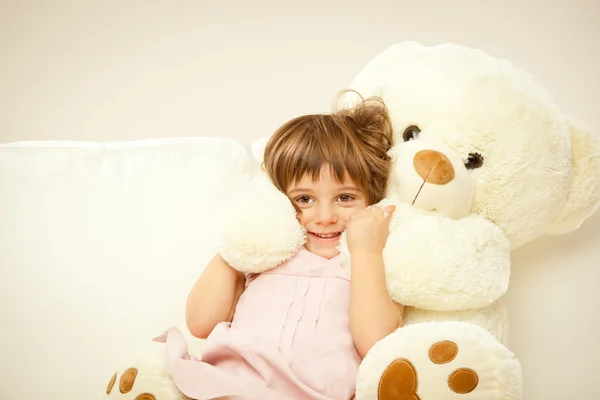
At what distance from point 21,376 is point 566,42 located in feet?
4.49

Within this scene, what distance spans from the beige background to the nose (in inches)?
23.0

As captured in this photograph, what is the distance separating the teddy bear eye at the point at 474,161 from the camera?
1.00m

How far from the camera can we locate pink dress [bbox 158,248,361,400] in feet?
2.99

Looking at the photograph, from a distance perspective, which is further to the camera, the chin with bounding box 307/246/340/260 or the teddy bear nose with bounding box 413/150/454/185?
the chin with bounding box 307/246/340/260

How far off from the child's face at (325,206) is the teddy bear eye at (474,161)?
18 centimetres

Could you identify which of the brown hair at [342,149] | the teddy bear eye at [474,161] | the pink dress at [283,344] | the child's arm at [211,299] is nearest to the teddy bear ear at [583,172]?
the teddy bear eye at [474,161]

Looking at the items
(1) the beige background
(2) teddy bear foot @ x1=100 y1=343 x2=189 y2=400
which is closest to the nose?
(2) teddy bear foot @ x1=100 y1=343 x2=189 y2=400

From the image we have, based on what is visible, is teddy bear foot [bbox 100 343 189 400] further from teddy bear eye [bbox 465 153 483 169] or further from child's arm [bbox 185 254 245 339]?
teddy bear eye [bbox 465 153 483 169]

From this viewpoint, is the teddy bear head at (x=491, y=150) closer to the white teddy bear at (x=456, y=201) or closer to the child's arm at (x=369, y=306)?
the white teddy bear at (x=456, y=201)

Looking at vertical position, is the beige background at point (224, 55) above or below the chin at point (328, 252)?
above

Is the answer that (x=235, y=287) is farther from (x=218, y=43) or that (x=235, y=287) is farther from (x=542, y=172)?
(x=218, y=43)

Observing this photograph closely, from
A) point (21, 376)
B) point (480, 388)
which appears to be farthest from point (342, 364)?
point (21, 376)

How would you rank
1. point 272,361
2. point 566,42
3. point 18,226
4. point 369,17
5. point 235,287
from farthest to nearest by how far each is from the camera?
point 369,17
point 566,42
point 18,226
point 235,287
point 272,361

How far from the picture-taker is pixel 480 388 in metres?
0.81
